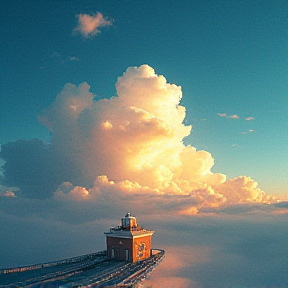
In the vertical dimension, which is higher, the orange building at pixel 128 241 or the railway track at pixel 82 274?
the orange building at pixel 128 241

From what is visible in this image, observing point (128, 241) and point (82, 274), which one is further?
point (128, 241)

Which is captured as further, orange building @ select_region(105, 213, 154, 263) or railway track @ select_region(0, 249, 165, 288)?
orange building @ select_region(105, 213, 154, 263)

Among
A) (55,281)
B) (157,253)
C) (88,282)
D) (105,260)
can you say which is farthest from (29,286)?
(157,253)

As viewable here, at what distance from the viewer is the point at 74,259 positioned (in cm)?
5122

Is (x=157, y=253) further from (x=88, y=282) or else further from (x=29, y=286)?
(x=29, y=286)

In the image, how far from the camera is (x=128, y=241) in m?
49.0

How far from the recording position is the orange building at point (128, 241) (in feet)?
160

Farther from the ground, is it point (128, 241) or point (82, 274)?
point (128, 241)

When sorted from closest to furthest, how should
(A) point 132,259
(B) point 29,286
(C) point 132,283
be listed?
(B) point 29,286 → (C) point 132,283 → (A) point 132,259

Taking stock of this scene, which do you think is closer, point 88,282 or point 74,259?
point 88,282

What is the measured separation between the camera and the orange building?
4881 centimetres

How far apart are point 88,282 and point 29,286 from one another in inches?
270

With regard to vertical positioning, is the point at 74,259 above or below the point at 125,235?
below

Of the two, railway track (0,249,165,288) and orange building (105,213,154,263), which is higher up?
orange building (105,213,154,263)
